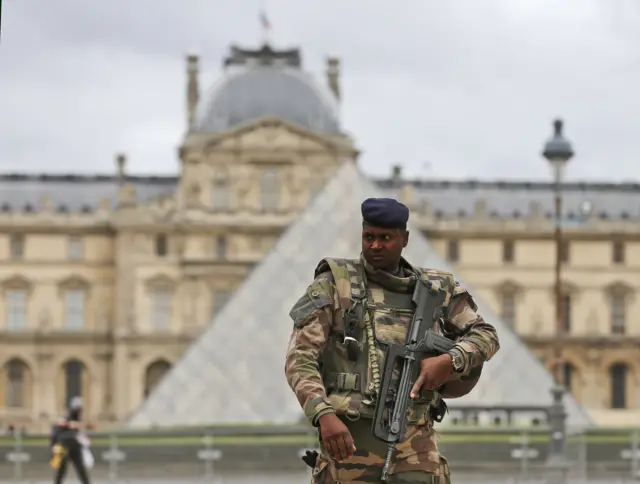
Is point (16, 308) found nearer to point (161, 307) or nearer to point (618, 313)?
point (161, 307)

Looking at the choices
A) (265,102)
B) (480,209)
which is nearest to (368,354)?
(265,102)

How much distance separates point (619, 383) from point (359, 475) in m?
67.7

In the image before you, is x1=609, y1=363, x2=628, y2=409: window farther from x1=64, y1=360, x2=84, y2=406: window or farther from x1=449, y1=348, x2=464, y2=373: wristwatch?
x1=449, y1=348, x2=464, y2=373: wristwatch

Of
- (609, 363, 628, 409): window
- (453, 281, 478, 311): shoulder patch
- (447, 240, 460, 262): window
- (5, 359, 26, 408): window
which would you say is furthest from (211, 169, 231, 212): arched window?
(453, 281, 478, 311): shoulder patch

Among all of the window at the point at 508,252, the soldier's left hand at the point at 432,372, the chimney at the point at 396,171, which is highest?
the chimney at the point at 396,171

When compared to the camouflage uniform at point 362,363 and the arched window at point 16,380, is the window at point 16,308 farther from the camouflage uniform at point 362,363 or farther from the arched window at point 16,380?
the camouflage uniform at point 362,363

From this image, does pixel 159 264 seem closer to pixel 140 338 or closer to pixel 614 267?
pixel 140 338

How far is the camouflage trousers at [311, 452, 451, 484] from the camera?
6.48m

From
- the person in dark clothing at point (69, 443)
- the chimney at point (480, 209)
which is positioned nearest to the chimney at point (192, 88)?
the chimney at point (480, 209)

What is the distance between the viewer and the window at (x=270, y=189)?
6950 cm

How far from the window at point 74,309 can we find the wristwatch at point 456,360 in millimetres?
66151

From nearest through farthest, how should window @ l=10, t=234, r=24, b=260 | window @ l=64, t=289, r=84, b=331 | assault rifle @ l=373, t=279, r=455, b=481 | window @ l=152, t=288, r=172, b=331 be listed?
assault rifle @ l=373, t=279, r=455, b=481 → window @ l=152, t=288, r=172, b=331 → window @ l=10, t=234, r=24, b=260 → window @ l=64, t=289, r=84, b=331

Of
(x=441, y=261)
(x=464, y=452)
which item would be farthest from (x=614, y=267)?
(x=464, y=452)

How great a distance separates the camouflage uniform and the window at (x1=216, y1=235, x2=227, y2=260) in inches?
2502
